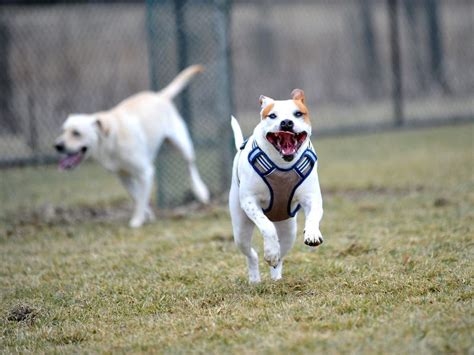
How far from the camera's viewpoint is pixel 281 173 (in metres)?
3.68

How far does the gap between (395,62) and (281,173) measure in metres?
9.05

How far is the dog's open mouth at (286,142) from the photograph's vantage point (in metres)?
3.58

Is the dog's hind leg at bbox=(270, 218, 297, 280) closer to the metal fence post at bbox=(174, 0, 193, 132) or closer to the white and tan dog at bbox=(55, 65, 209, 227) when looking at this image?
the white and tan dog at bbox=(55, 65, 209, 227)

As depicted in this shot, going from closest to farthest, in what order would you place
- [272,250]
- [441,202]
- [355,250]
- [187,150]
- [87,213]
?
[272,250] < [355,250] < [441,202] < [87,213] < [187,150]

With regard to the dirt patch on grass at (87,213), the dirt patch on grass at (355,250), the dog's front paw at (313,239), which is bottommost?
the dirt patch on grass at (87,213)

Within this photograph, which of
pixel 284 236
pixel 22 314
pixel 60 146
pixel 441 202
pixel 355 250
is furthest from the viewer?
pixel 60 146

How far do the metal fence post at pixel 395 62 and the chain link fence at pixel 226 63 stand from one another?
2 centimetres

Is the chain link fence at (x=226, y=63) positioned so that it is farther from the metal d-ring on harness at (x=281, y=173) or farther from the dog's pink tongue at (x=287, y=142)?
the dog's pink tongue at (x=287, y=142)

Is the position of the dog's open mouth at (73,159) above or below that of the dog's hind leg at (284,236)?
below

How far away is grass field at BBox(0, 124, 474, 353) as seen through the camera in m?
3.10

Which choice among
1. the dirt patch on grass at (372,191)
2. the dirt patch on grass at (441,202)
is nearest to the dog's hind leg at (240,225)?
the dirt patch on grass at (441,202)

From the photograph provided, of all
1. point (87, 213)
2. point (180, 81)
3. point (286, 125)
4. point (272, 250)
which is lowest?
point (87, 213)

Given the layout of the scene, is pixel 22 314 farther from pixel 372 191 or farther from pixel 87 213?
pixel 372 191

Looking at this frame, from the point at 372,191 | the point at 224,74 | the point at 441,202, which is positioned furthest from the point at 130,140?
the point at 441,202
